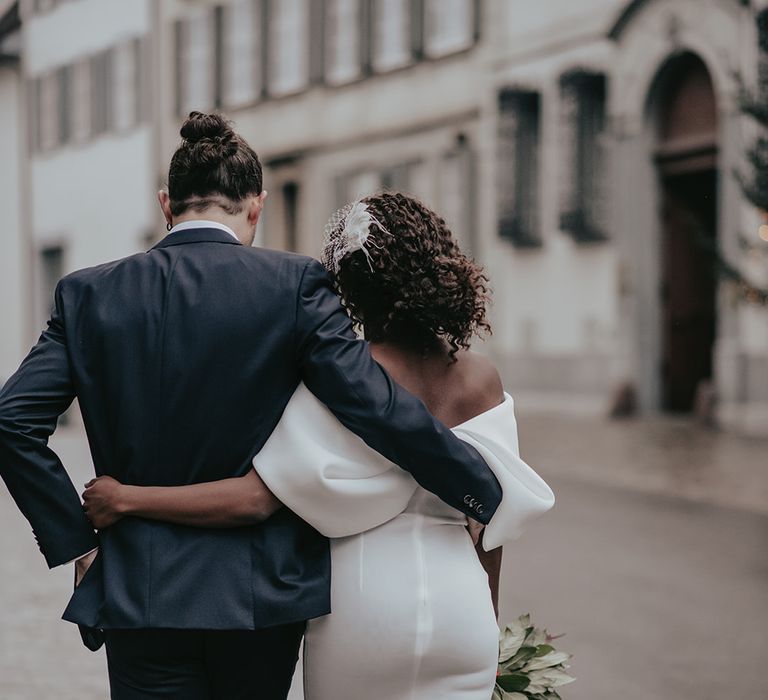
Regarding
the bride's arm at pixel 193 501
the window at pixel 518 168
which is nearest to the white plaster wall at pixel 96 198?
the window at pixel 518 168

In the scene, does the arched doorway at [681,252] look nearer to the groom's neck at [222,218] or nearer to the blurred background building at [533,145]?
the blurred background building at [533,145]

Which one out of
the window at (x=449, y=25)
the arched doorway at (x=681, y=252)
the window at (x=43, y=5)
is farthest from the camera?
the window at (x=43, y=5)

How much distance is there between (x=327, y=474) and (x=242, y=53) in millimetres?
26235

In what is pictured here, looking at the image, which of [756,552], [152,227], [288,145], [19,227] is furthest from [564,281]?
[19,227]

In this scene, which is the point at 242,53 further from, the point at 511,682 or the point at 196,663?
the point at 196,663

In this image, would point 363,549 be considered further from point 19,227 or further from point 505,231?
point 19,227

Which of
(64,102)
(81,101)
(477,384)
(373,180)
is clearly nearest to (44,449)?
(477,384)

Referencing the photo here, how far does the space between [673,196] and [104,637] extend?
16.5m

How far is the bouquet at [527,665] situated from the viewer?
3.18 metres

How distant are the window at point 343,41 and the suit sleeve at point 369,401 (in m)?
22.1

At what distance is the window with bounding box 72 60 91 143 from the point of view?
32.5m

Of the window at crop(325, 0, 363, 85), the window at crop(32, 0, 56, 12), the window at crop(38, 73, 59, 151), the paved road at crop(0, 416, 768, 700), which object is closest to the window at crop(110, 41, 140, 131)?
the window at crop(38, 73, 59, 151)

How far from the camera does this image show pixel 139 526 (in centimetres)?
278

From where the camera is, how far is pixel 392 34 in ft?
77.6
